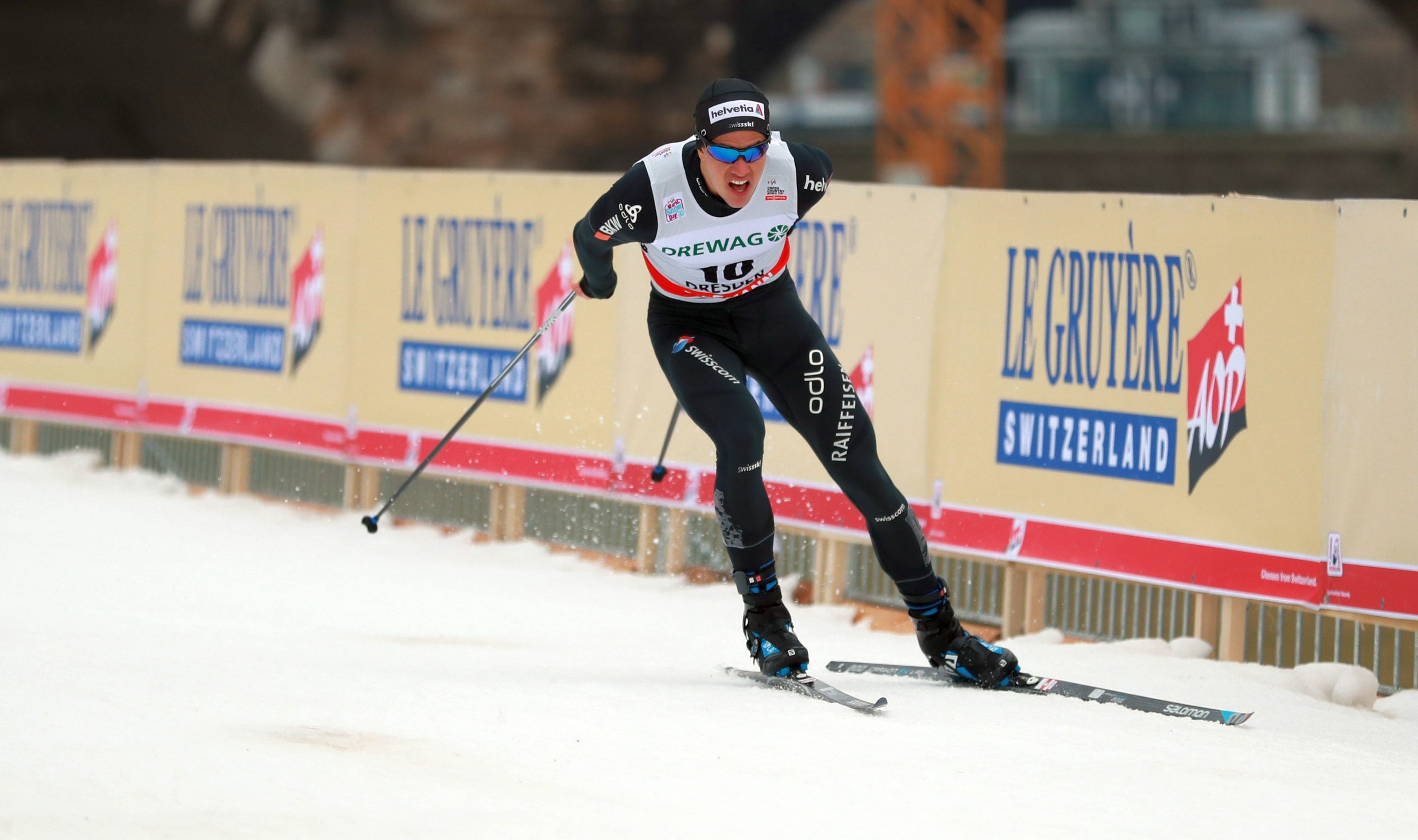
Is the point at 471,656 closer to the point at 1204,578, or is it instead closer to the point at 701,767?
the point at 701,767

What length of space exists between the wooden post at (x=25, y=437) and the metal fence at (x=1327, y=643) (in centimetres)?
853

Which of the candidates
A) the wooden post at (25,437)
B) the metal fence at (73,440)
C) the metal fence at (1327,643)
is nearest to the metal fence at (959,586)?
the metal fence at (1327,643)

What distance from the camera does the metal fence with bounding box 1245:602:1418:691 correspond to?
22.0ft

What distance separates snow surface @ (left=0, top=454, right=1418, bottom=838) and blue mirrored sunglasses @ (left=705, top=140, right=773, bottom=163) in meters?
1.71

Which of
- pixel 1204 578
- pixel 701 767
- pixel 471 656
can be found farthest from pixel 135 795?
pixel 1204 578

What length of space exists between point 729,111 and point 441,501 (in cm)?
499

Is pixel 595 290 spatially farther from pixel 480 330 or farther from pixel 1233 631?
pixel 480 330

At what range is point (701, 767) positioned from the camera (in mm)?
4656

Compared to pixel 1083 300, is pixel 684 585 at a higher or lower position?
lower

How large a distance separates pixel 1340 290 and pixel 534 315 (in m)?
4.34

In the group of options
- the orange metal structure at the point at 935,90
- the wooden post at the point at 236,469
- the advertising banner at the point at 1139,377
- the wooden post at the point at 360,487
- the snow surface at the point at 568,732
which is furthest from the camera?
the orange metal structure at the point at 935,90

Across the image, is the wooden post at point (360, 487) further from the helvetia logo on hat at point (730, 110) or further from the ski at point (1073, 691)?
the helvetia logo on hat at point (730, 110)

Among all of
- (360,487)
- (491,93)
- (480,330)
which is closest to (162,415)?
(360,487)

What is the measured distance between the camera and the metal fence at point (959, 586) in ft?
26.0
